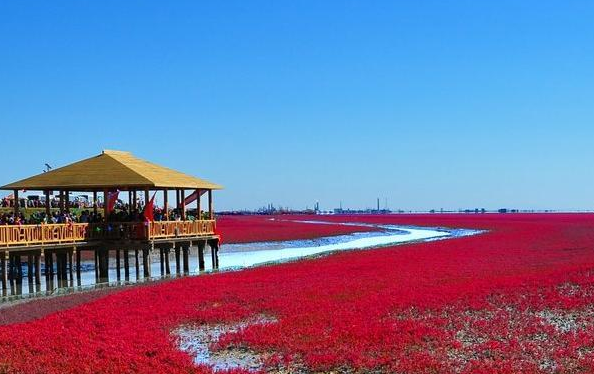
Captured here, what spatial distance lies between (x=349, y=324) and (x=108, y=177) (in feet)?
67.2

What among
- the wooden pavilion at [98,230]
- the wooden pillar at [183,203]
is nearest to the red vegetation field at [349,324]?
the wooden pavilion at [98,230]

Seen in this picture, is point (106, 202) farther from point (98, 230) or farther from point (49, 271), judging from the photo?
point (49, 271)

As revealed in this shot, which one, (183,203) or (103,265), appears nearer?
(103,265)

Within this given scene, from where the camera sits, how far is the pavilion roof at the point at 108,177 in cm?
3621

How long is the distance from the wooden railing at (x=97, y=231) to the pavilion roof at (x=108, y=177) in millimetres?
2000

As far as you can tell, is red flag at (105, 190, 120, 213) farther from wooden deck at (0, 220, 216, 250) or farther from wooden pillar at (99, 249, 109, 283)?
wooden pillar at (99, 249, 109, 283)

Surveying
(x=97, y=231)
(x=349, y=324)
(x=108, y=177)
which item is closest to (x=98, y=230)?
(x=97, y=231)

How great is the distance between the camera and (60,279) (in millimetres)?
36719

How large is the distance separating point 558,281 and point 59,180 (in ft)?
80.6

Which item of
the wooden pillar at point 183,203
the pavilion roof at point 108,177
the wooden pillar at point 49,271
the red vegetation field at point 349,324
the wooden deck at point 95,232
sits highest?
the pavilion roof at point 108,177

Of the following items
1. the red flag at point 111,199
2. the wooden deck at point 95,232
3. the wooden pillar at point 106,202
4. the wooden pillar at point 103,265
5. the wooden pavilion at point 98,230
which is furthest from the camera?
the wooden pillar at point 103,265

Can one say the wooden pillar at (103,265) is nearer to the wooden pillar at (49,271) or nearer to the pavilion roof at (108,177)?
the wooden pillar at (49,271)

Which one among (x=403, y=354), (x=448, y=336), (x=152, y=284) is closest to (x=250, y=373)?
(x=403, y=354)

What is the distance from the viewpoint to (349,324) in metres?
20.1
